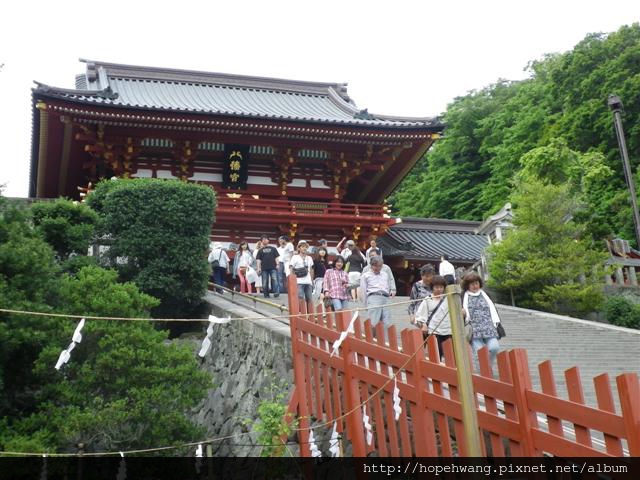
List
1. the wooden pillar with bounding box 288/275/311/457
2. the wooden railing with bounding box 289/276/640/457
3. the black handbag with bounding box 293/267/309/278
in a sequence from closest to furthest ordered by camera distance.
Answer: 1. the wooden railing with bounding box 289/276/640/457
2. the wooden pillar with bounding box 288/275/311/457
3. the black handbag with bounding box 293/267/309/278

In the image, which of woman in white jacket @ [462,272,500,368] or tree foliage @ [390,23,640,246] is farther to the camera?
tree foliage @ [390,23,640,246]

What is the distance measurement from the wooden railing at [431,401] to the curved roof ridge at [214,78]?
18.7 meters

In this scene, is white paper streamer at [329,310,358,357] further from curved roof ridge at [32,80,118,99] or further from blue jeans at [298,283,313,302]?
curved roof ridge at [32,80,118,99]

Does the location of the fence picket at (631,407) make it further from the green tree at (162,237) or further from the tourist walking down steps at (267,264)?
the tourist walking down steps at (267,264)

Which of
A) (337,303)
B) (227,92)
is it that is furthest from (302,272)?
(227,92)

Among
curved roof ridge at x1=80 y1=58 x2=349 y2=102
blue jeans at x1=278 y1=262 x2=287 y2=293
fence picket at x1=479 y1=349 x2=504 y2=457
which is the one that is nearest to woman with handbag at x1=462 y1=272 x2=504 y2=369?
fence picket at x1=479 y1=349 x2=504 y2=457

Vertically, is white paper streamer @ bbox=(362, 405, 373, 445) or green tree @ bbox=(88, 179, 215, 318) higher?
green tree @ bbox=(88, 179, 215, 318)

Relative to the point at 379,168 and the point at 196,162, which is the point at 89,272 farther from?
the point at 379,168

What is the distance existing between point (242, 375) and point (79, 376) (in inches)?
92.3

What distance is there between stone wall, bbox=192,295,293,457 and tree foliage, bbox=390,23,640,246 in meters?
16.3

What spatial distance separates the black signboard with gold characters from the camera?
18672 millimetres

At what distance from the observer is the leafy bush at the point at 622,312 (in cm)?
1457

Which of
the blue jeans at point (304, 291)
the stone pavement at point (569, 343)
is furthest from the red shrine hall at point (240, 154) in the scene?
the blue jeans at point (304, 291)

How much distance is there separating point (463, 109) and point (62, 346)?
34007mm
